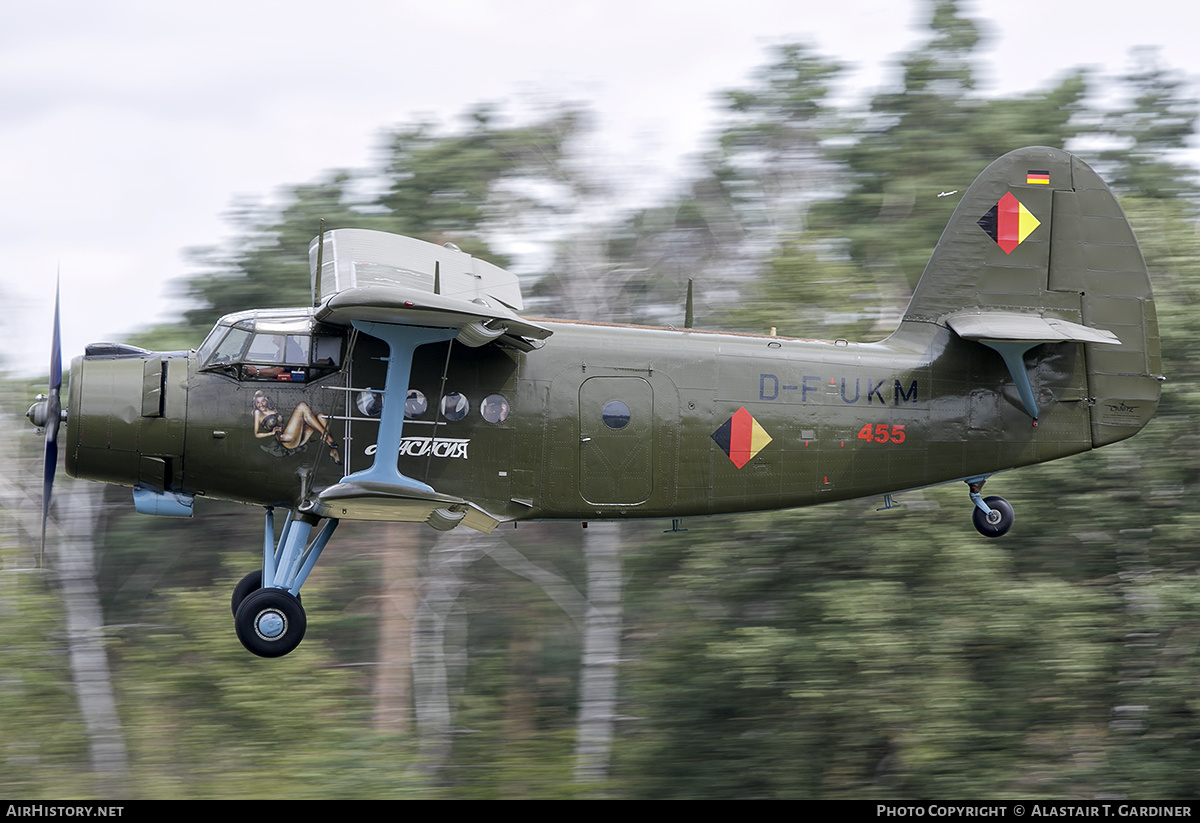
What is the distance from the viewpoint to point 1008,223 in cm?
1135

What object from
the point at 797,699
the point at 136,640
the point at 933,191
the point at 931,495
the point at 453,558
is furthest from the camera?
the point at 136,640

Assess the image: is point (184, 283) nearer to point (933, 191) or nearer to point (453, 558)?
point (453, 558)

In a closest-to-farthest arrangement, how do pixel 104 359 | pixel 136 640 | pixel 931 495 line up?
pixel 104 359, pixel 931 495, pixel 136 640

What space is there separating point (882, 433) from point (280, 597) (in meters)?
5.30

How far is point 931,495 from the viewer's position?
52.7ft

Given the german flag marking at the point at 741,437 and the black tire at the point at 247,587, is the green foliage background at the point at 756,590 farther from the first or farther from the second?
the black tire at the point at 247,587

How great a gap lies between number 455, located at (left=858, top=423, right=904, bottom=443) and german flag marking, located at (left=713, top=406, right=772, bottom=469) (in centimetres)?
89

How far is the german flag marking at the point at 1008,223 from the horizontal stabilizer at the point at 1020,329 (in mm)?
725

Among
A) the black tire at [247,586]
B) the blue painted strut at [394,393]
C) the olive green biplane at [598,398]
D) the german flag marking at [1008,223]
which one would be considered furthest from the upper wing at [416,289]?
the german flag marking at [1008,223]

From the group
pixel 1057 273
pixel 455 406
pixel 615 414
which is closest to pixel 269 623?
pixel 455 406

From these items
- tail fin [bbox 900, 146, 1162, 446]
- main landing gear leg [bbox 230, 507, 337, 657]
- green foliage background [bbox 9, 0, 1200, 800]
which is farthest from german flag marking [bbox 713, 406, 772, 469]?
green foliage background [bbox 9, 0, 1200, 800]

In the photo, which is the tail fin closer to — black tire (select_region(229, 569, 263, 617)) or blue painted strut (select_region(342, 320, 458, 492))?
blue painted strut (select_region(342, 320, 458, 492))

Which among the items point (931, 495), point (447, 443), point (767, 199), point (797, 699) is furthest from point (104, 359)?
point (767, 199)

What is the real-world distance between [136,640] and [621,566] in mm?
9788
